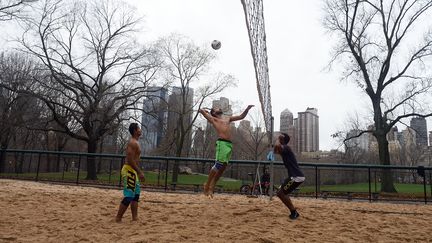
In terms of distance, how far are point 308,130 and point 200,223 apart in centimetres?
4221

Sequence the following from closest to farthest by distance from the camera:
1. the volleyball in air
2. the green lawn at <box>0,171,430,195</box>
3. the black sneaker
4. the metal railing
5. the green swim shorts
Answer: the black sneaker
the green swim shorts
the volleyball in air
the metal railing
the green lawn at <box>0,171,430,195</box>

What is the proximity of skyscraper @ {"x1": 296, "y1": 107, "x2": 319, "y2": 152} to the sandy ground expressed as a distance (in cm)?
3572

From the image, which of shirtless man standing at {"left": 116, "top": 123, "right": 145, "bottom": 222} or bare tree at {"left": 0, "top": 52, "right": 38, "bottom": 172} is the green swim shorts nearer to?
shirtless man standing at {"left": 116, "top": 123, "right": 145, "bottom": 222}

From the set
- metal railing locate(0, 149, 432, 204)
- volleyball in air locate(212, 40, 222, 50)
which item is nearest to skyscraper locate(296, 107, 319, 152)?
metal railing locate(0, 149, 432, 204)

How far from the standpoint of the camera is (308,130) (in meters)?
45.9

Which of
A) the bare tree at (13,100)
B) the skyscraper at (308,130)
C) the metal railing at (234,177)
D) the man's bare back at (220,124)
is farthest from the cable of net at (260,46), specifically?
the skyscraper at (308,130)

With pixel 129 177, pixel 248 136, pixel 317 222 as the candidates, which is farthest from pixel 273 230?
pixel 248 136

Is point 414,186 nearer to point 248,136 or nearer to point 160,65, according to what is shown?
point 160,65

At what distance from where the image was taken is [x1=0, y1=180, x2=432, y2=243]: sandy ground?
4910 mm

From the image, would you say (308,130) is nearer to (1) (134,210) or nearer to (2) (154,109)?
(2) (154,109)

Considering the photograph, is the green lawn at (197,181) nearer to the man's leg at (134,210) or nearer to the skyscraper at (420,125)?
the skyscraper at (420,125)

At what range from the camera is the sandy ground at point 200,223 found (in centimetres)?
491

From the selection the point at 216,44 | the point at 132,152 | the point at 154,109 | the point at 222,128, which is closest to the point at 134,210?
the point at 132,152

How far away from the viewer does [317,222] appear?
584cm
